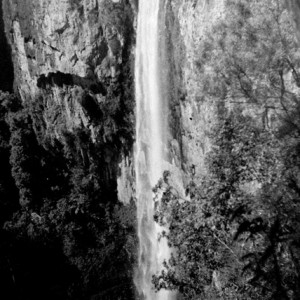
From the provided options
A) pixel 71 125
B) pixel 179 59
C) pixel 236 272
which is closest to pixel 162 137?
pixel 179 59

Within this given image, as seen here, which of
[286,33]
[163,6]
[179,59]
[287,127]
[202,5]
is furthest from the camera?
[163,6]

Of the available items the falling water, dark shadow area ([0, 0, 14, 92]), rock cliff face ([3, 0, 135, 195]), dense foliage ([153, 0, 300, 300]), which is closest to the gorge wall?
rock cliff face ([3, 0, 135, 195])

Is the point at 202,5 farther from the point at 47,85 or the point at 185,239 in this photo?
the point at 47,85

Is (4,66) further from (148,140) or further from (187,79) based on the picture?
(187,79)

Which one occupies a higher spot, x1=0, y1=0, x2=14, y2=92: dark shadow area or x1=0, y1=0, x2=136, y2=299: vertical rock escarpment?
x1=0, y1=0, x2=14, y2=92: dark shadow area

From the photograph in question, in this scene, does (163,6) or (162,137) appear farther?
(162,137)

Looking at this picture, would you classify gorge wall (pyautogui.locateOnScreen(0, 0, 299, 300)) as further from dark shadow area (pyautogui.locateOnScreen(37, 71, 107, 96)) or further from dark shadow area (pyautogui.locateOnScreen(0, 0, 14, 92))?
dark shadow area (pyautogui.locateOnScreen(0, 0, 14, 92))
